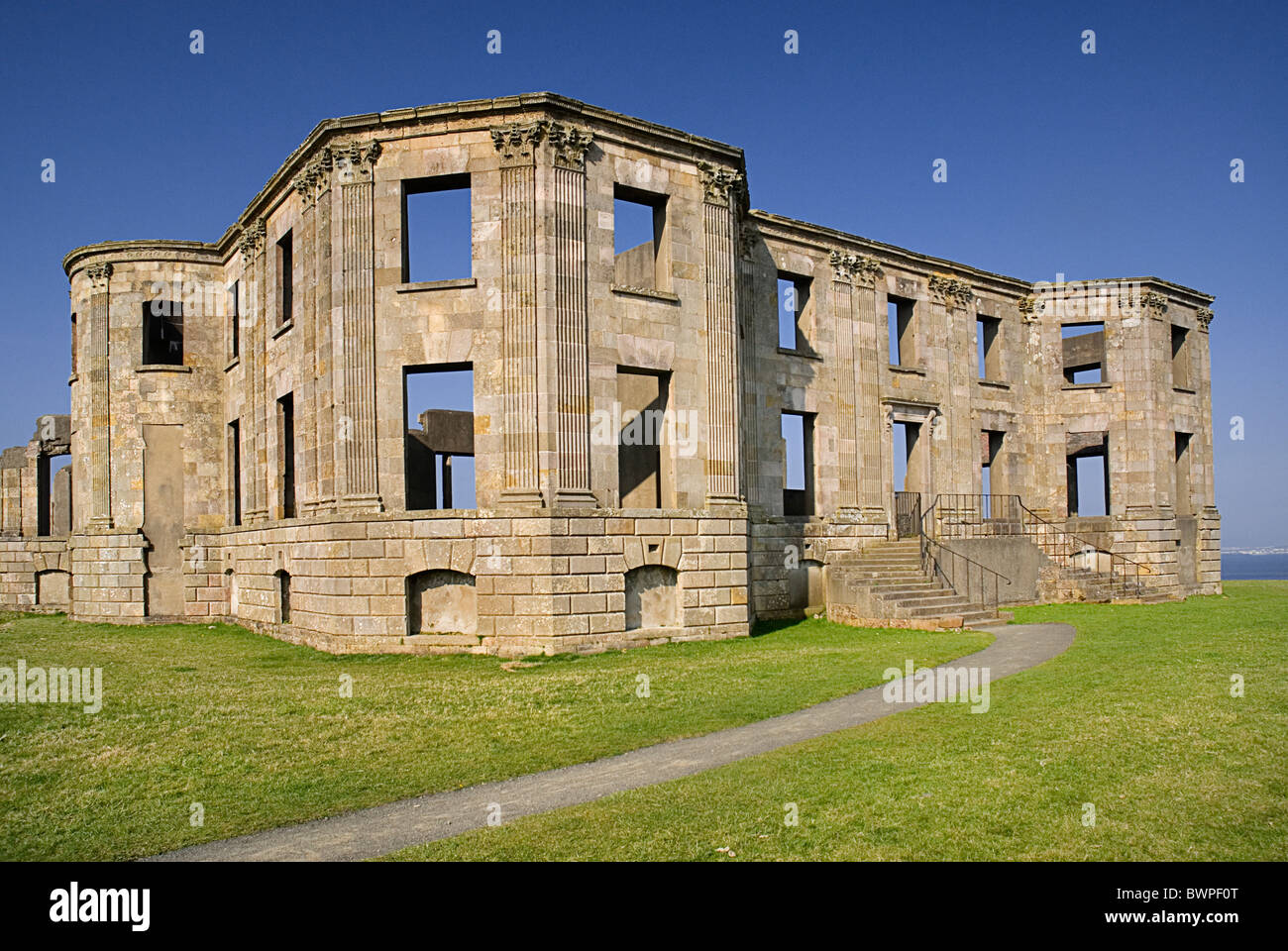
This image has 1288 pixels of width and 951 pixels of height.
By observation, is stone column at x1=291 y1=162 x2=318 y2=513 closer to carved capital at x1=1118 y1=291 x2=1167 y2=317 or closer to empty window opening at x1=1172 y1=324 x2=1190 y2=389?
carved capital at x1=1118 y1=291 x2=1167 y2=317

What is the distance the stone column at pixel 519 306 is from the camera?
16562 millimetres

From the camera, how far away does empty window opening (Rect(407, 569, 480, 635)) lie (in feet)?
55.0

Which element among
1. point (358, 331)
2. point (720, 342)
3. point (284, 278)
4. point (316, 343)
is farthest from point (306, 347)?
point (720, 342)

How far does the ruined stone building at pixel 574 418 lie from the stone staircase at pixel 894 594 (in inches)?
3.7

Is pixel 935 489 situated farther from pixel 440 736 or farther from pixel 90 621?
pixel 90 621

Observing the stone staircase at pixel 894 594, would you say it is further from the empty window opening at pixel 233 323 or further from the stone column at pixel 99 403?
the stone column at pixel 99 403

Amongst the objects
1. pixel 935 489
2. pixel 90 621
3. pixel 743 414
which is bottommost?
pixel 90 621

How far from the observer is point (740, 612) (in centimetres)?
1862

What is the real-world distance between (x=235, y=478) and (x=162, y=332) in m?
6.77

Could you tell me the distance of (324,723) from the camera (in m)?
10.4

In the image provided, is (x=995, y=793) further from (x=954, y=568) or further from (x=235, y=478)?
(x=235, y=478)

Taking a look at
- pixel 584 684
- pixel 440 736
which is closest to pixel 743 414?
pixel 584 684
